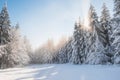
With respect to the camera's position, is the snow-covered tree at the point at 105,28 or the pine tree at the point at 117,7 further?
the snow-covered tree at the point at 105,28

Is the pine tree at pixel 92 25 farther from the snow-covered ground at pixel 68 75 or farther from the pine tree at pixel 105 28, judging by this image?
the snow-covered ground at pixel 68 75

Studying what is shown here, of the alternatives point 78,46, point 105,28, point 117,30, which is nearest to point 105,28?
point 105,28

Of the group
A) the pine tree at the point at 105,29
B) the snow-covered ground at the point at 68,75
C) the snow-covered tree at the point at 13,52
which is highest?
the pine tree at the point at 105,29

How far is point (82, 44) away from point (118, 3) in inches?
995

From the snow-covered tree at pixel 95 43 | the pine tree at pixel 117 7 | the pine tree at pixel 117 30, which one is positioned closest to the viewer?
the pine tree at pixel 117 30

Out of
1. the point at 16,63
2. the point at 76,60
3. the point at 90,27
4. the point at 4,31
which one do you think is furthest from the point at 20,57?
the point at 90,27

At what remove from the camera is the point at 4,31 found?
123 ft

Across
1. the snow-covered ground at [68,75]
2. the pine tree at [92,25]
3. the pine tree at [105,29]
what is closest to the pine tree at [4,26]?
the snow-covered ground at [68,75]

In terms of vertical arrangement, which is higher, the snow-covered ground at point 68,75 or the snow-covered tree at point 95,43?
the snow-covered tree at point 95,43

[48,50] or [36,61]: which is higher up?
[48,50]

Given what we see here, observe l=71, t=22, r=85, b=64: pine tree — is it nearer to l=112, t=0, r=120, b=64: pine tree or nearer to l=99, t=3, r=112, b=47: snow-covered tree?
l=99, t=3, r=112, b=47: snow-covered tree

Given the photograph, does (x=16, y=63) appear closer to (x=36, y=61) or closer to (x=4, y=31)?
(x=4, y=31)

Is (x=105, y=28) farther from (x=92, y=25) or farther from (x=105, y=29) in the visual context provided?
(x=92, y=25)

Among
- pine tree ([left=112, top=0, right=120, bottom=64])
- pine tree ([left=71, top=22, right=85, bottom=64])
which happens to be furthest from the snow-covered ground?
pine tree ([left=71, top=22, right=85, bottom=64])
